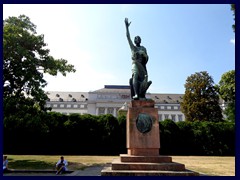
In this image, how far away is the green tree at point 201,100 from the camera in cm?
4281

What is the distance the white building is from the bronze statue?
71354mm

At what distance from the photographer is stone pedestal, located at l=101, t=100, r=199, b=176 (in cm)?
851

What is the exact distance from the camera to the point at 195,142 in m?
31.2

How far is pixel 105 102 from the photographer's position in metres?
84.2

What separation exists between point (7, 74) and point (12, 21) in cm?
444

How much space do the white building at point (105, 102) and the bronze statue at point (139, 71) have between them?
234ft

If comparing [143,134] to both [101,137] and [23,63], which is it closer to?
[23,63]

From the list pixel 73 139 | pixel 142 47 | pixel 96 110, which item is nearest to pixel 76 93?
pixel 96 110

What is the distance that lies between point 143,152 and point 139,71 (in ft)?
11.6

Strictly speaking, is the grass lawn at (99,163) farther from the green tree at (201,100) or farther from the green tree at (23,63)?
the green tree at (201,100)

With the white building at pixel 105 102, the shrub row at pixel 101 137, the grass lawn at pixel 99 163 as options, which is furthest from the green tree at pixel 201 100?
the white building at pixel 105 102

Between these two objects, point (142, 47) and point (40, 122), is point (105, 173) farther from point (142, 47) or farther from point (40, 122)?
point (40, 122)

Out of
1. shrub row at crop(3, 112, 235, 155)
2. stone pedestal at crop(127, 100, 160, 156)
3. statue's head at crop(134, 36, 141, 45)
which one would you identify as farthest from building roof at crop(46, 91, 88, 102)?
stone pedestal at crop(127, 100, 160, 156)

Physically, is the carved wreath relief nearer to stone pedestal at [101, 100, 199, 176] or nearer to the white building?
stone pedestal at [101, 100, 199, 176]
